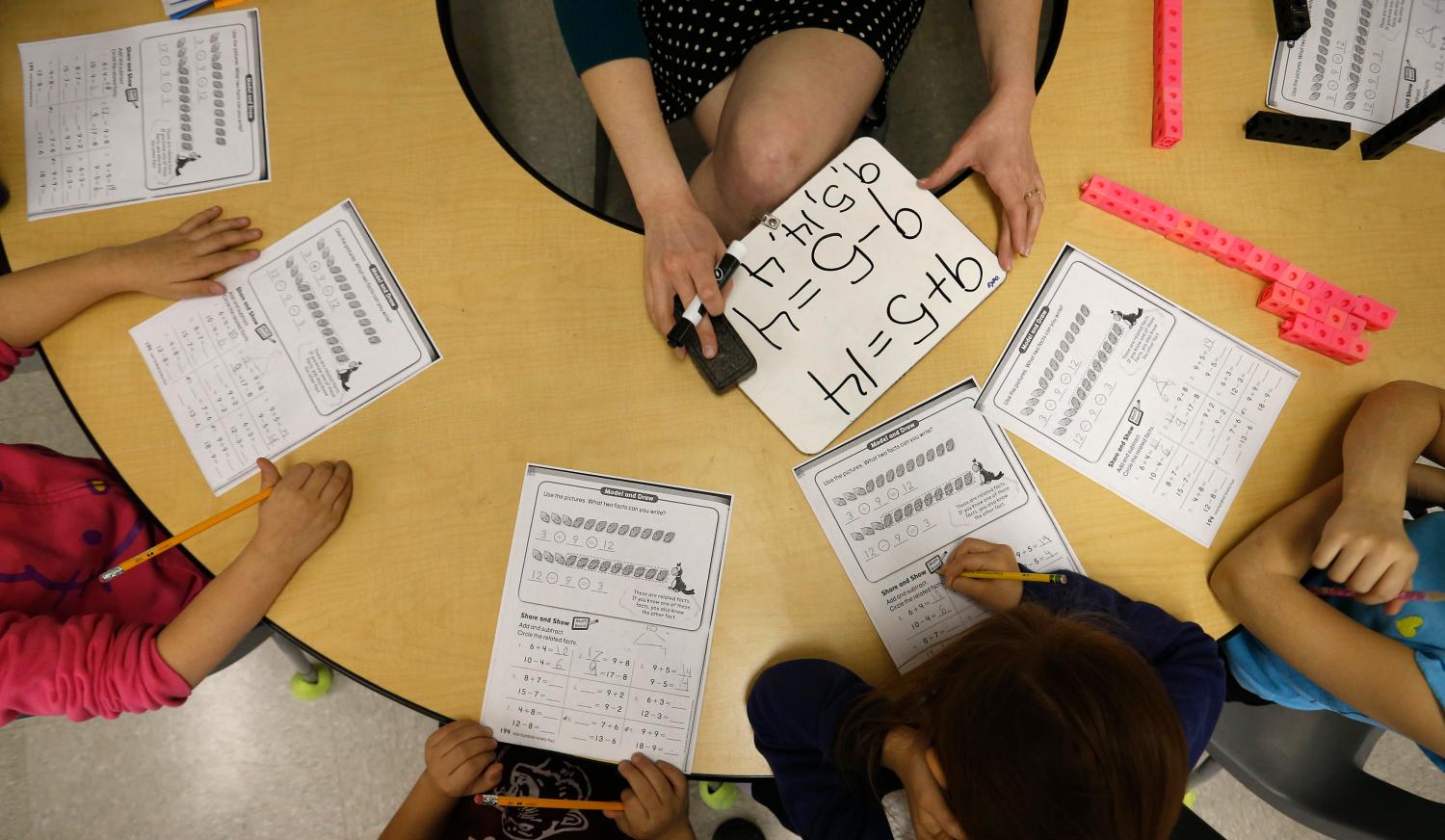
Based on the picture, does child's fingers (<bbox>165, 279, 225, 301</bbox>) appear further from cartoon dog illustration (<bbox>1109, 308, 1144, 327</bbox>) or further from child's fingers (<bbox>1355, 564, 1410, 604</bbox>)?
child's fingers (<bbox>1355, 564, 1410, 604</bbox>)

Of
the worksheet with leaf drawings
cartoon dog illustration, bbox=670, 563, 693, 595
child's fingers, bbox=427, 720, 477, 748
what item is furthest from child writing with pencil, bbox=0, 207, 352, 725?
the worksheet with leaf drawings

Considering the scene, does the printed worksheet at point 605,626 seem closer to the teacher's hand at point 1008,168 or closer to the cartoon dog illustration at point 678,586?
the cartoon dog illustration at point 678,586

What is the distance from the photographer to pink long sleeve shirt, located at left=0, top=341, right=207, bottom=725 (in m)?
0.74

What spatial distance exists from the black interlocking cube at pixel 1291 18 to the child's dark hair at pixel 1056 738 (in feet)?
2.51

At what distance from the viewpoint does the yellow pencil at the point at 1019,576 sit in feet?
2.37

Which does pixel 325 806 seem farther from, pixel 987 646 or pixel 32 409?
pixel 987 646

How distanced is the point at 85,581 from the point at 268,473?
0.33 m

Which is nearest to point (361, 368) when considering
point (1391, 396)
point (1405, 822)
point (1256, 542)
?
point (1256, 542)

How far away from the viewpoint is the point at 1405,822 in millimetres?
787

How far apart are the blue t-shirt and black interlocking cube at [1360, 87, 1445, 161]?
0.42 m

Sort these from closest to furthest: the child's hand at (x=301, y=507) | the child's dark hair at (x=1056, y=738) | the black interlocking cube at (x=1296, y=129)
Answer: the child's dark hair at (x=1056, y=738) < the child's hand at (x=301, y=507) < the black interlocking cube at (x=1296, y=129)

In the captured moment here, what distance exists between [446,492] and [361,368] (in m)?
0.16

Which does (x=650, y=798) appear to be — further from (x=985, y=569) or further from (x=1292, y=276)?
(x=1292, y=276)

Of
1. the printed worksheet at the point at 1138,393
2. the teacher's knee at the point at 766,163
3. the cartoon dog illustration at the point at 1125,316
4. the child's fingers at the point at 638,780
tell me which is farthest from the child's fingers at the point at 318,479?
the cartoon dog illustration at the point at 1125,316
